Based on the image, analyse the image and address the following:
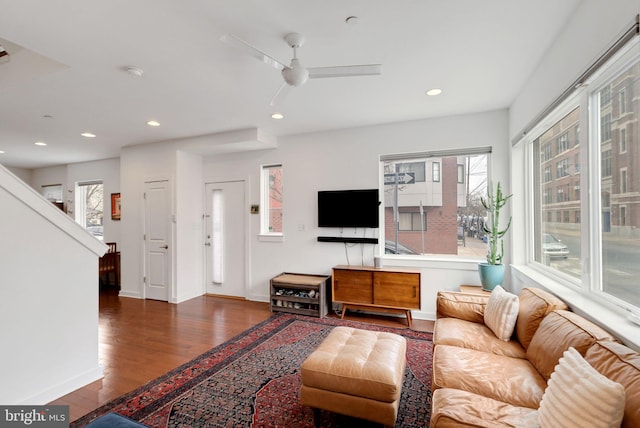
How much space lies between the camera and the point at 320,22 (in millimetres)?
1958

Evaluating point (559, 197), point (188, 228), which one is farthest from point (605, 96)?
point (188, 228)

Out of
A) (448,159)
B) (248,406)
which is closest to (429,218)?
(448,159)

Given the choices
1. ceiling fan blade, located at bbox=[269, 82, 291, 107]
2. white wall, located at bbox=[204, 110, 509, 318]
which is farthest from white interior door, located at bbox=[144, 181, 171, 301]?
ceiling fan blade, located at bbox=[269, 82, 291, 107]

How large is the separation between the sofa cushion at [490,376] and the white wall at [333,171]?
202 cm

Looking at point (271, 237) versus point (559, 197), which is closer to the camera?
point (559, 197)

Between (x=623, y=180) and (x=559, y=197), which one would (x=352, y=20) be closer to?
(x=623, y=180)

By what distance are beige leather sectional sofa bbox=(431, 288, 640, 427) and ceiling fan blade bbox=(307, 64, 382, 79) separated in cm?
191

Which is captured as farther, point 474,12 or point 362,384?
point 474,12

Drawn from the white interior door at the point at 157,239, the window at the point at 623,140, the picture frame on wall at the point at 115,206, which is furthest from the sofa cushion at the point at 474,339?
the picture frame on wall at the point at 115,206

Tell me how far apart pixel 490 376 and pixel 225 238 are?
432cm

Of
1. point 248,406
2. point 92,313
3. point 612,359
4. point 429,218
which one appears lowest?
point 248,406

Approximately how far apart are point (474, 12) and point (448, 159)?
Answer: 2.26 meters

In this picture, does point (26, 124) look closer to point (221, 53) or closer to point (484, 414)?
point (221, 53)

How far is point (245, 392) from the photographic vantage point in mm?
2262
